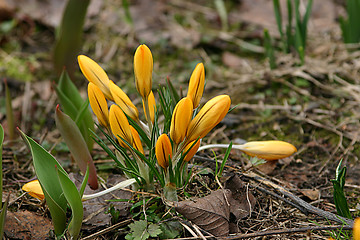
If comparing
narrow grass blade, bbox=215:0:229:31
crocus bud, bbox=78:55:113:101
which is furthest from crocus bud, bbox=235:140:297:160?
narrow grass blade, bbox=215:0:229:31

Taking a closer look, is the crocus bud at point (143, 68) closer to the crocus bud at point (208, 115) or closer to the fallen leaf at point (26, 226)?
the crocus bud at point (208, 115)

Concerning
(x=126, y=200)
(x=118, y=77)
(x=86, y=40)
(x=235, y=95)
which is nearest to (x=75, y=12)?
(x=118, y=77)

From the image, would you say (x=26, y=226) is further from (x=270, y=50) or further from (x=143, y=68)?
(x=270, y=50)

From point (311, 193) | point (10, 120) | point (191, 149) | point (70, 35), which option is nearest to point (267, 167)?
point (311, 193)

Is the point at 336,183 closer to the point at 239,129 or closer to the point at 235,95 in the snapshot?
the point at 239,129

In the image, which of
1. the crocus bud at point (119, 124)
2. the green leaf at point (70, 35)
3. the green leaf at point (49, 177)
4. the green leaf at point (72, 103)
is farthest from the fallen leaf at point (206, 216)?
the green leaf at point (70, 35)

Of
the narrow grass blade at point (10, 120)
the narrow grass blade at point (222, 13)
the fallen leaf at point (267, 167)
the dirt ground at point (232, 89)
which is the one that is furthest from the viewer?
the narrow grass blade at point (222, 13)
